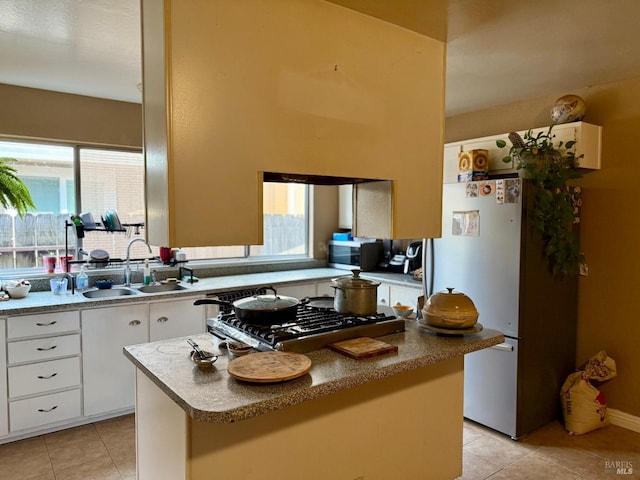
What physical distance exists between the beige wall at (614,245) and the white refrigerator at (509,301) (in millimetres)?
142

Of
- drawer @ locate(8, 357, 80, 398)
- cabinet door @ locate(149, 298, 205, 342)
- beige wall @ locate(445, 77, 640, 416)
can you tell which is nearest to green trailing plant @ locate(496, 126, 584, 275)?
beige wall @ locate(445, 77, 640, 416)

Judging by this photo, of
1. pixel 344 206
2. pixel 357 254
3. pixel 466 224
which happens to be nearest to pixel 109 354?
pixel 357 254

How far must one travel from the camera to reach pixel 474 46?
8.06 feet

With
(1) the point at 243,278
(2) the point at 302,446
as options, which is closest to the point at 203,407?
(2) the point at 302,446

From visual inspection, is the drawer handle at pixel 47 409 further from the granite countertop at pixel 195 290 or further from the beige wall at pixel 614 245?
the beige wall at pixel 614 245

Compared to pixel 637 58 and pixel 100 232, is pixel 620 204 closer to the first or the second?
pixel 637 58

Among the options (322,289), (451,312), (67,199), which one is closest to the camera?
(451,312)

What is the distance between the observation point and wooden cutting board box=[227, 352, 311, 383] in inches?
59.5

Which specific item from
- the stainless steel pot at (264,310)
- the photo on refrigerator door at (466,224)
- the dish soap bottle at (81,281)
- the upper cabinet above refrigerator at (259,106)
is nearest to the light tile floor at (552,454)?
the photo on refrigerator door at (466,224)

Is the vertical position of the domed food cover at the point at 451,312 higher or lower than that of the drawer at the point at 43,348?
higher

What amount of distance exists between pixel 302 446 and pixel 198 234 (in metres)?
0.93

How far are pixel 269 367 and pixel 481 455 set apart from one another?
1.95 metres

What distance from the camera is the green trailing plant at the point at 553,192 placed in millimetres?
2953

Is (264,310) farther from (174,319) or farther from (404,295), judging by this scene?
(404,295)
